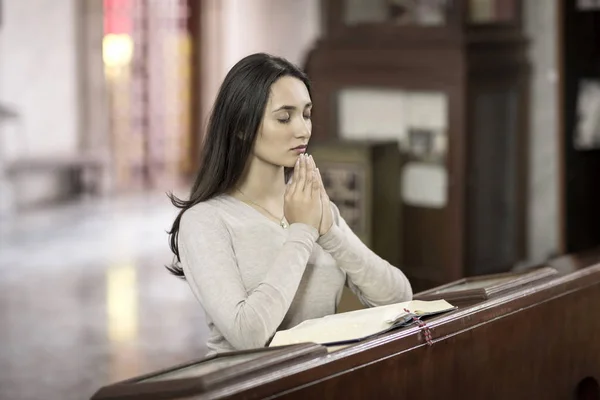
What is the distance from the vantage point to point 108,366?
19.2 ft

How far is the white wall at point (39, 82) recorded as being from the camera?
11602mm

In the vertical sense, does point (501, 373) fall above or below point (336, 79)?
below

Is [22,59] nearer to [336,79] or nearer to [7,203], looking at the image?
[7,203]

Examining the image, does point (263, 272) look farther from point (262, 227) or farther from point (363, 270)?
point (363, 270)

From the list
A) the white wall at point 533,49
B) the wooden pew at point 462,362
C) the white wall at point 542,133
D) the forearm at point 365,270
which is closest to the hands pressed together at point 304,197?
the forearm at point 365,270

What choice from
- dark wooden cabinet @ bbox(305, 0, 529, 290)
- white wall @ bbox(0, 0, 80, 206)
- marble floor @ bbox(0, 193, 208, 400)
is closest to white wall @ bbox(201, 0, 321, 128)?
dark wooden cabinet @ bbox(305, 0, 529, 290)

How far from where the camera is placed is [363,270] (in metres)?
2.89

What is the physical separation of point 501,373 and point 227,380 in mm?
977

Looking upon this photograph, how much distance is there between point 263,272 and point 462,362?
0.54 meters

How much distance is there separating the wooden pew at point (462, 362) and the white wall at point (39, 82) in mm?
9200

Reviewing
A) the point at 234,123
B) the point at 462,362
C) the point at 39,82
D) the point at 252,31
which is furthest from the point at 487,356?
the point at 39,82

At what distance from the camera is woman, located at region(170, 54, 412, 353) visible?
2609mm

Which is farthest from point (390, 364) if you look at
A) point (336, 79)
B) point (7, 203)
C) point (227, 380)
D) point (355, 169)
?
point (7, 203)

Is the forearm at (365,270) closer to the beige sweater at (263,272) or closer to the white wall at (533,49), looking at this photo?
the beige sweater at (263,272)
